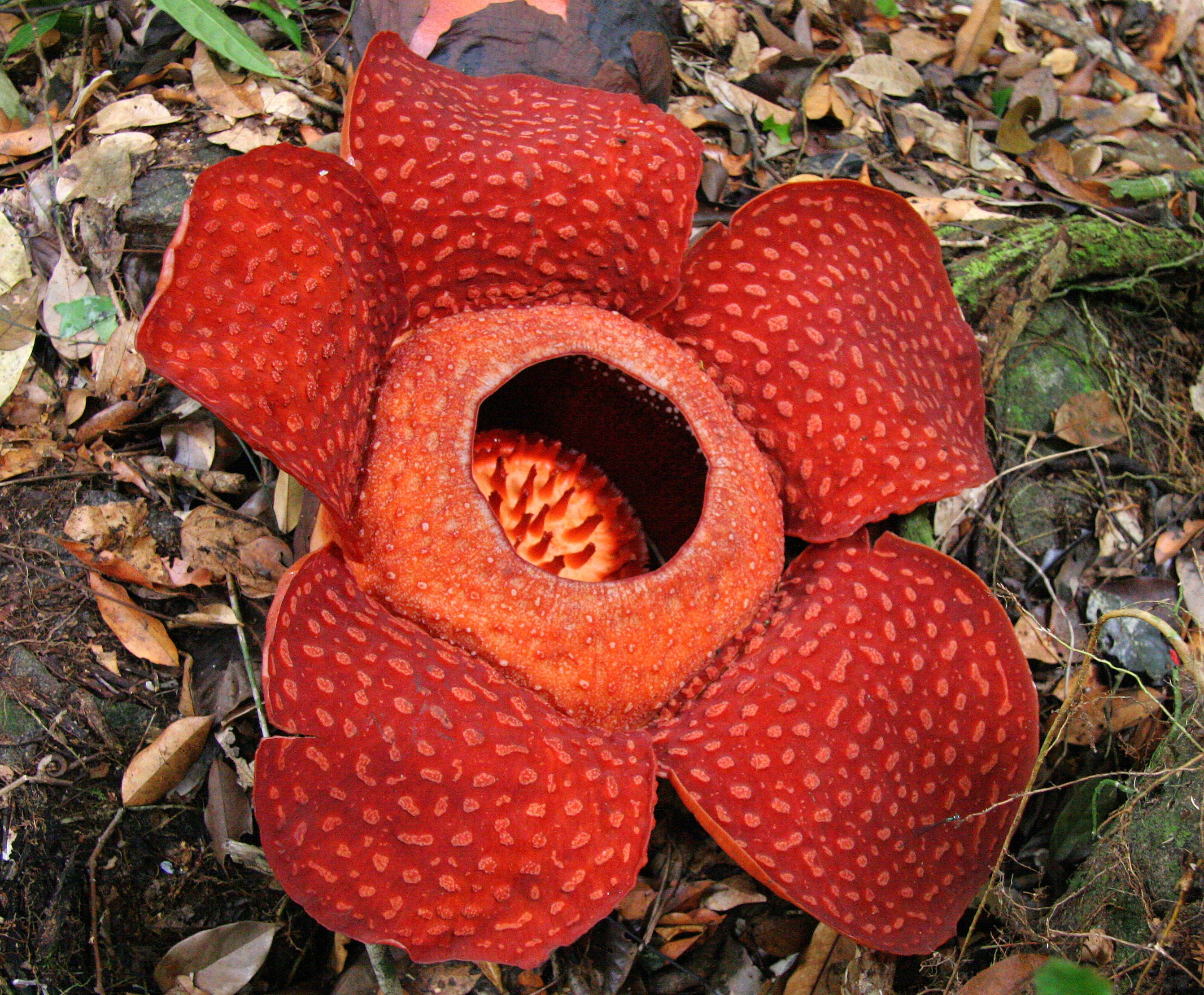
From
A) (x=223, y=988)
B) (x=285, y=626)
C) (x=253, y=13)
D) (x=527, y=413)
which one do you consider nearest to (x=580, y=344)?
(x=527, y=413)

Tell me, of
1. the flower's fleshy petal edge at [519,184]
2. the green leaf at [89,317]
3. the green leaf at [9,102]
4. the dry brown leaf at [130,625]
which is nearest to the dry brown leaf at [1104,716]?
the flower's fleshy petal edge at [519,184]

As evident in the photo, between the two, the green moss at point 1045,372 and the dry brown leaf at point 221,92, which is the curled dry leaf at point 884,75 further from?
the dry brown leaf at point 221,92

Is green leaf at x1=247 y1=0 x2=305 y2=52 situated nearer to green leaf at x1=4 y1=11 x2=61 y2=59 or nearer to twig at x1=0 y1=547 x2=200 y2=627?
green leaf at x1=4 y1=11 x2=61 y2=59

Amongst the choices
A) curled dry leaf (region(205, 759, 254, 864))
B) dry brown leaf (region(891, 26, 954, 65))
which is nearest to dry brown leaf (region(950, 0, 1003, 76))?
dry brown leaf (region(891, 26, 954, 65))

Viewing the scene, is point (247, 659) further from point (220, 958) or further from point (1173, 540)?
point (1173, 540)

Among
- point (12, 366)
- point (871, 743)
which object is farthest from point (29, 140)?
point (871, 743)
